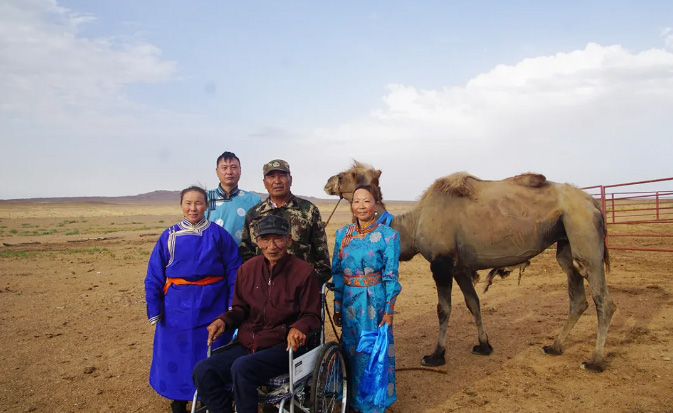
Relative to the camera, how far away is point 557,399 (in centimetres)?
451

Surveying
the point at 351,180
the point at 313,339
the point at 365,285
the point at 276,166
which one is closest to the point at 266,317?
the point at 313,339

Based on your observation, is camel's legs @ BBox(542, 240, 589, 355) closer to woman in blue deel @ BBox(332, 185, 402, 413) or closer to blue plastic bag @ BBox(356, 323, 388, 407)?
woman in blue deel @ BBox(332, 185, 402, 413)

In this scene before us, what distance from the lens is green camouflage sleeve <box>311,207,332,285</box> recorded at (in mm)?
4289

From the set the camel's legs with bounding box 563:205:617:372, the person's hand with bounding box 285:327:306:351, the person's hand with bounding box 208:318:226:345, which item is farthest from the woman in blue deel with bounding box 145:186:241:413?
the camel's legs with bounding box 563:205:617:372

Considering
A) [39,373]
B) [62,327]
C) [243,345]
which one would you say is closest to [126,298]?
[62,327]

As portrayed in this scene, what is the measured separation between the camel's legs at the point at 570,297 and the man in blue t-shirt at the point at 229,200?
4.15 meters

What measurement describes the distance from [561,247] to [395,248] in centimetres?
339

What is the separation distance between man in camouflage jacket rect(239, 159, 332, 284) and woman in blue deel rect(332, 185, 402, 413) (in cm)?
28

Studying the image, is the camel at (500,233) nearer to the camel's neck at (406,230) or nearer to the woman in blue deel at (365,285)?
the camel's neck at (406,230)

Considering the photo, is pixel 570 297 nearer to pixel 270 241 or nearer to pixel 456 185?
pixel 456 185

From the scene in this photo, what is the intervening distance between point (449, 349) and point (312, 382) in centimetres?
342

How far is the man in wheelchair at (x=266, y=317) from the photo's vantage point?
3236 mm

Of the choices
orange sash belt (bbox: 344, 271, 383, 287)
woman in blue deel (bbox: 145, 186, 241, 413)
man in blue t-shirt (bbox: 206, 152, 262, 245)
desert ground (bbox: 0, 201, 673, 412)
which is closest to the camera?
woman in blue deel (bbox: 145, 186, 241, 413)

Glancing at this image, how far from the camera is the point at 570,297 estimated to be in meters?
6.09
